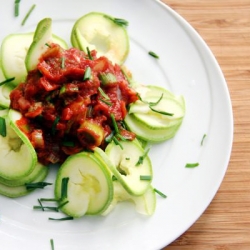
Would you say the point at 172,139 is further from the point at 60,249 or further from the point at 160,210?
the point at 60,249

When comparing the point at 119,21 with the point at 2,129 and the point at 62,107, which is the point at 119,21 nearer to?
the point at 62,107

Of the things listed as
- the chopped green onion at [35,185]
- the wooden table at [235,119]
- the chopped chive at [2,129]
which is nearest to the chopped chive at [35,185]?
the chopped green onion at [35,185]

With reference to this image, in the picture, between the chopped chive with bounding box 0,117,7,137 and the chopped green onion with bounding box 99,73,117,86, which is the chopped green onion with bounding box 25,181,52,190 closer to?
the chopped chive with bounding box 0,117,7,137

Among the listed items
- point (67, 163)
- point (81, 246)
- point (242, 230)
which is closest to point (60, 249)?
point (81, 246)

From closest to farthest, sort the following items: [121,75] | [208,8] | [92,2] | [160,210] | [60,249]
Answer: [60,249]
[160,210]
[121,75]
[92,2]
[208,8]

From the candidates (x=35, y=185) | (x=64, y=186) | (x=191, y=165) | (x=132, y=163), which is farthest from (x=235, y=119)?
(x=35, y=185)

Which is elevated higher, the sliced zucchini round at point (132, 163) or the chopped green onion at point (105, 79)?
the chopped green onion at point (105, 79)

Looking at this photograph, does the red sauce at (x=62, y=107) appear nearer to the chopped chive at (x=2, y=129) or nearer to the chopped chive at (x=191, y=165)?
the chopped chive at (x=2, y=129)
